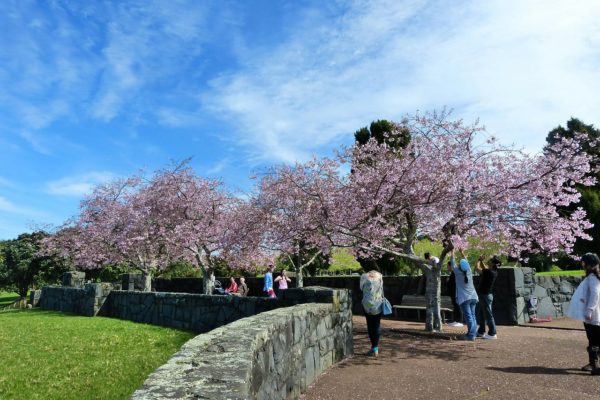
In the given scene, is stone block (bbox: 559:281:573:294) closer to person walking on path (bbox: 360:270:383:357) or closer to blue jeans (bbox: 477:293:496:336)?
blue jeans (bbox: 477:293:496:336)

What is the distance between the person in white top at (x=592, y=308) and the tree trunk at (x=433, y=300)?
378cm

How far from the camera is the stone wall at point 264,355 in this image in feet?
9.37

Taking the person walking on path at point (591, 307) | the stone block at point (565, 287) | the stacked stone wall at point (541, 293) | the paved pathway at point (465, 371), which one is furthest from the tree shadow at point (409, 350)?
the stone block at point (565, 287)

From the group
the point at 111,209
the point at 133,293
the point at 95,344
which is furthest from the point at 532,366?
the point at 111,209

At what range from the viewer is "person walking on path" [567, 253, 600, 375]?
6.46 metres

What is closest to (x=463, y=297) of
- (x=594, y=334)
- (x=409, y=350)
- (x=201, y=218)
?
(x=409, y=350)

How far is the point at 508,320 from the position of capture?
1209cm

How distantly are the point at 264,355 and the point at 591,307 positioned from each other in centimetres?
511

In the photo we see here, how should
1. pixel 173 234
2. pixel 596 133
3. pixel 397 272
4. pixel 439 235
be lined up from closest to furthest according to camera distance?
pixel 439 235, pixel 173 234, pixel 397 272, pixel 596 133

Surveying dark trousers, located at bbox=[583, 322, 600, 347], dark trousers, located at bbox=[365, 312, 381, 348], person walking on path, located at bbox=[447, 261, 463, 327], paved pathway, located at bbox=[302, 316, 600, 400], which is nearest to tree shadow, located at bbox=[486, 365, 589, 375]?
paved pathway, located at bbox=[302, 316, 600, 400]

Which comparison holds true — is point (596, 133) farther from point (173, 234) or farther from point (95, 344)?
point (95, 344)

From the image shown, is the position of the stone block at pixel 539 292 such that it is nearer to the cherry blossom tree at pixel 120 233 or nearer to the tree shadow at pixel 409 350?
the tree shadow at pixel 409 350

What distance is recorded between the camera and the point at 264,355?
429 cm

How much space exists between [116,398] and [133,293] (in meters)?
9.38
